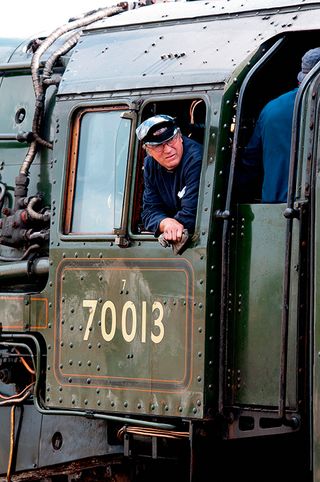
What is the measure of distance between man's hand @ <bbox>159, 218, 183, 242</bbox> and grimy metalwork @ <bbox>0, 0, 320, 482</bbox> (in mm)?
109

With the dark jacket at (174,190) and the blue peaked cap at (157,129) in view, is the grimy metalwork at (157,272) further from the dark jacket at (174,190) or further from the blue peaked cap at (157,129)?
the blue peaked cap at (157,129)

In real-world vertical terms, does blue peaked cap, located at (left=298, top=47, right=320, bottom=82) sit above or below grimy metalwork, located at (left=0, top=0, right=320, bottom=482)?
above

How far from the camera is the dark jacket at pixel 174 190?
8188mm

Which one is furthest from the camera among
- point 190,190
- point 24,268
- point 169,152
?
point 24,268

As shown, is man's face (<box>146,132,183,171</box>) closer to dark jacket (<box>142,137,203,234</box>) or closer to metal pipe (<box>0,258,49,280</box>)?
dark jacket (<box>142,137,203,234</box>)

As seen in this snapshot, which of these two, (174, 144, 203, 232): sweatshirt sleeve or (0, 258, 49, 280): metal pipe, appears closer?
(174, 144, 203, 232): sweatshirt sleeve

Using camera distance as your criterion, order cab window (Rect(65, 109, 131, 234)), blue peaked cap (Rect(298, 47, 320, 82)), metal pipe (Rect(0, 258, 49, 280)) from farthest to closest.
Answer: metal pipe (Rect(0, 258, 49, 280))
cab window (Rect(65, 109, 131, 234))
blue peaked cap (Rect(298, 47, 320, 82))

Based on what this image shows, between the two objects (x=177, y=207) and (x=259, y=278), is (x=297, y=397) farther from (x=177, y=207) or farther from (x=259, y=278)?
(x=177, y=207)

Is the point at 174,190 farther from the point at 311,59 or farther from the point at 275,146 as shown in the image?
the point at 311,59

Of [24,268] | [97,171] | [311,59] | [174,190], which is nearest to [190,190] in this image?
[174,190]

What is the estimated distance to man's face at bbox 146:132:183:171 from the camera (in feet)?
27.2

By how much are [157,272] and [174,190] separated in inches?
22.1

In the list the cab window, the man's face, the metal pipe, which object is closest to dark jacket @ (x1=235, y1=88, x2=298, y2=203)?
the man's face

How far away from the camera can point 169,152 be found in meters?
8.30
